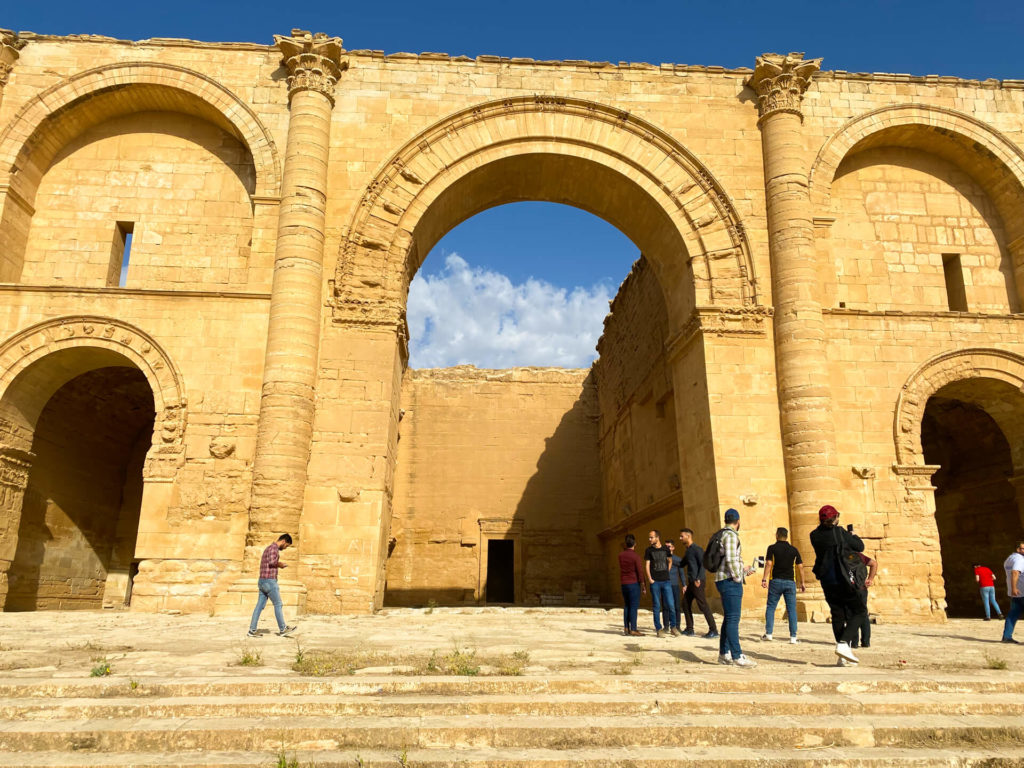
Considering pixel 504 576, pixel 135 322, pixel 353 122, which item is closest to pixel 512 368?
pixel 504 576

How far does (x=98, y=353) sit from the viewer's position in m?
12.1

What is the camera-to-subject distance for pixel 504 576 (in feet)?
77.6

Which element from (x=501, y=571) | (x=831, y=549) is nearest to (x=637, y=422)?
(x=501, y=571)

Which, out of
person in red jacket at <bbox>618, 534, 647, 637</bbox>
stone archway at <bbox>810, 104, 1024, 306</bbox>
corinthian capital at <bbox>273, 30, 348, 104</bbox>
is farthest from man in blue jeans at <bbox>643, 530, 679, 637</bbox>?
corinthian capital at <bbox>273, 30, 348, 104</bbox>

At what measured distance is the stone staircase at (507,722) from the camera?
12.3 ft

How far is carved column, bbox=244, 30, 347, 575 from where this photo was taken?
→ 11.0m

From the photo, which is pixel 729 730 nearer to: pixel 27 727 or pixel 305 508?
pixel 27 727

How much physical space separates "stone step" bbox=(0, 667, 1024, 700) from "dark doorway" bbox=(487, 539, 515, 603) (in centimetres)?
1822

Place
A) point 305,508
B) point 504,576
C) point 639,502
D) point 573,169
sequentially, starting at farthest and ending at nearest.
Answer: point 504,576
point 639,502
point 573,169
point 305,508

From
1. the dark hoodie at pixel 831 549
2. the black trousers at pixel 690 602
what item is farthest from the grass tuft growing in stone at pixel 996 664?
the black trousers at pixel 690 602

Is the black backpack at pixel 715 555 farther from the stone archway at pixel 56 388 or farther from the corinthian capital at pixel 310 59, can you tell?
the corinthian capital at pixel 310 59

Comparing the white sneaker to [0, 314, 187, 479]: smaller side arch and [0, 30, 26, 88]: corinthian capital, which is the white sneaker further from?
[0, 30, 26, 88]: corinthian capital

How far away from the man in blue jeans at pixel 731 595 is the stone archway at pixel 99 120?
32.1 feet

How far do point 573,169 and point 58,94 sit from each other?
379 inches
